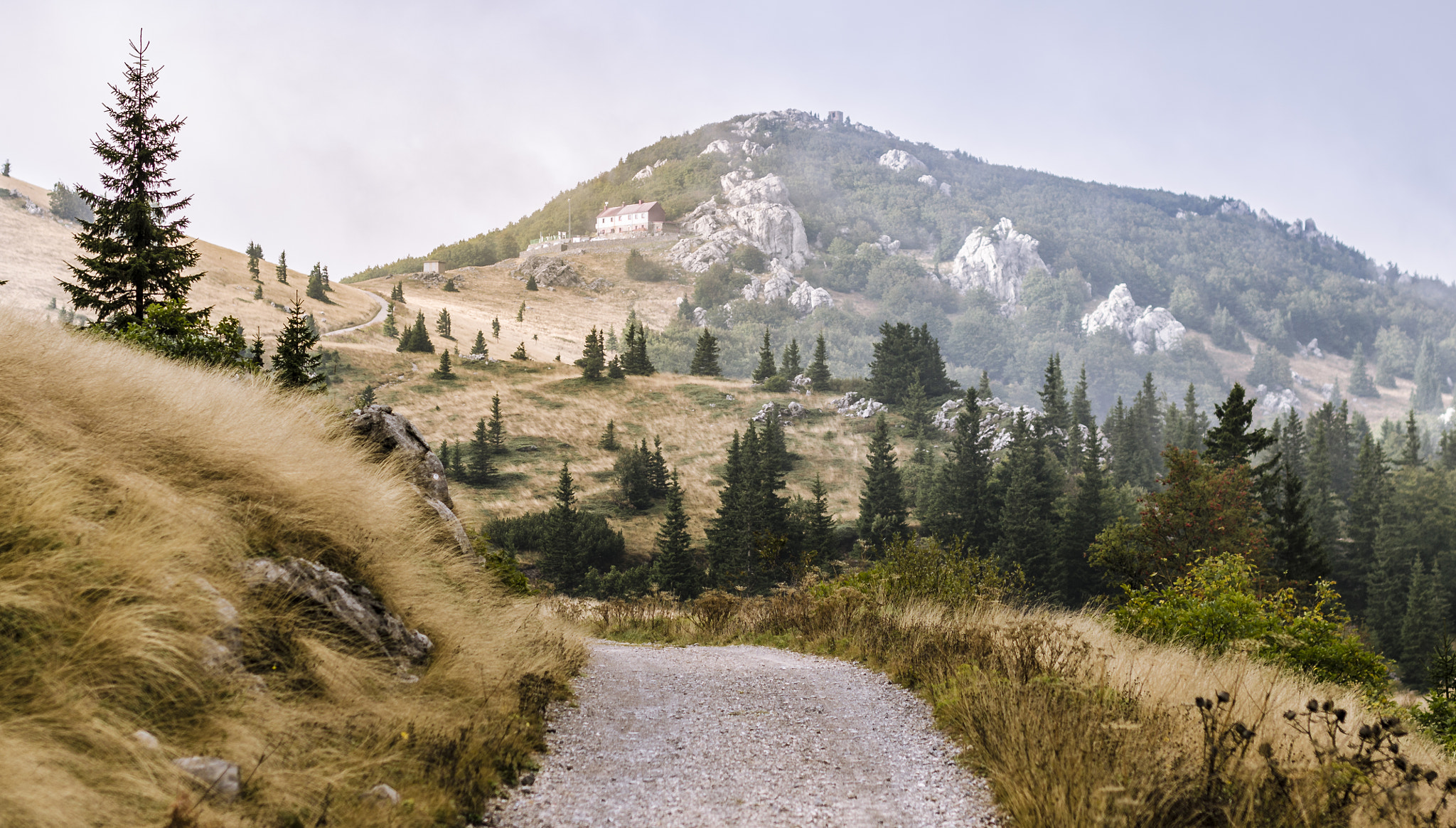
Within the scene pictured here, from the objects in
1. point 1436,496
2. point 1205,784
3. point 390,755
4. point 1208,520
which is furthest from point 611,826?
point 1436,496

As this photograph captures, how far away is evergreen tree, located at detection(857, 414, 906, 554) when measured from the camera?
179 ft

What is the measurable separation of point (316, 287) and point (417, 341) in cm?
2102

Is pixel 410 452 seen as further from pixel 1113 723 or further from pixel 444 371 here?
pixel 444 371

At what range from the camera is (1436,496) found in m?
73.6

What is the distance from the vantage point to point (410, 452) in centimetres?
1177

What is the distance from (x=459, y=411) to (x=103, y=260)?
155 feet

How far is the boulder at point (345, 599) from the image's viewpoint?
5.89m

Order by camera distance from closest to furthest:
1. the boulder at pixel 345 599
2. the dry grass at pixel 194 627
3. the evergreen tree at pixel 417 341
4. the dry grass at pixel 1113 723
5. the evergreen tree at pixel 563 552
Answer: the dry grass at pixel 194 627, the dry grass at pixel 1113 723, the boulder at pixel 345 599, the evergreen tree at pixel 563 552, the evergreen tree at pixel 417 341

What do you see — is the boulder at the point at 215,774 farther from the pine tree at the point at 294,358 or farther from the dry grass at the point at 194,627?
the pine tree at the point at 294,358

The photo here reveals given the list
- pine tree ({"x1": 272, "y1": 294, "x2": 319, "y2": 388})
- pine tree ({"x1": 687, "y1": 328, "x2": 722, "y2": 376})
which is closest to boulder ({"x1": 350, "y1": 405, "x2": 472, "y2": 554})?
pine tree ({"x1": 272, "y1": 294, "x2": 319, "y2": 388})

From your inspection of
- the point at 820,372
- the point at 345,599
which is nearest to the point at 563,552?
the point at 345,599

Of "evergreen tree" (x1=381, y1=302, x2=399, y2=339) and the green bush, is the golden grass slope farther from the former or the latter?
the green bush

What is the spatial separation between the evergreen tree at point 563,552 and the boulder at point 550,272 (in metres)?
129

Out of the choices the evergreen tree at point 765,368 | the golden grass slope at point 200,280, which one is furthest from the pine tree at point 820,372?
the golden grass slope at point 200,280
